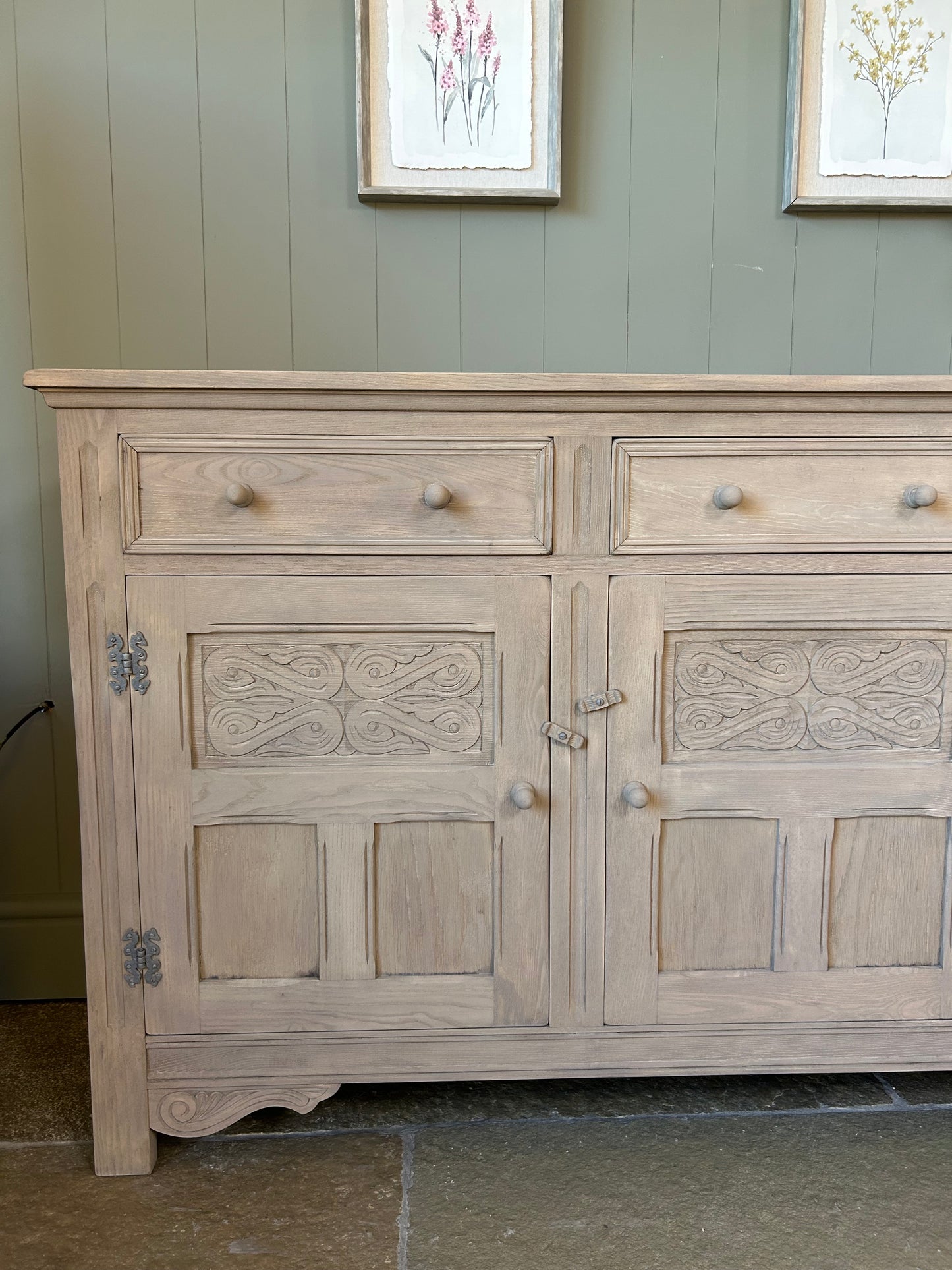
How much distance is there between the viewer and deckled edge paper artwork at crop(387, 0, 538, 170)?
168 cm

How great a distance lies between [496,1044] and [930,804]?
728 millimetres

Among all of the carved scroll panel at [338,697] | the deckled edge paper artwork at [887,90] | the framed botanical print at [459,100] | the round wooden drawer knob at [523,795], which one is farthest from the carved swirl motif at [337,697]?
the deckled edge paper artwork at [887,90]

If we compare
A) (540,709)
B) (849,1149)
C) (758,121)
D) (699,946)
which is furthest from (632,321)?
(849,1149)

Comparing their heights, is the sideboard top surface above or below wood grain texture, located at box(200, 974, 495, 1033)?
above

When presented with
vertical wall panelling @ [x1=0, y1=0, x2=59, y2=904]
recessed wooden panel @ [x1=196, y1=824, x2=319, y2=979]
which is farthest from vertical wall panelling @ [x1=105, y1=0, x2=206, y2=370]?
recessed wooden panel @ [x1=196, y1=824, x2=319, y2=979]

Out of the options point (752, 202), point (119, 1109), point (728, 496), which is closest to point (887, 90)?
point (752, 202)

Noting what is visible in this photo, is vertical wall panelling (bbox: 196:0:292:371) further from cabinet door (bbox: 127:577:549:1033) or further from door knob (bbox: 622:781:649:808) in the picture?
door knob (bbox: 622:781:649:808)

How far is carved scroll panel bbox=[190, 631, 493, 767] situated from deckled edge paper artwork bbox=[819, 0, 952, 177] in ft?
4.21

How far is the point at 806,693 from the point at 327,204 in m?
1.27

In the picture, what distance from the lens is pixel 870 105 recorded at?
1.74 meters

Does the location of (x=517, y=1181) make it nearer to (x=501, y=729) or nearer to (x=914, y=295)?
(x=501, y=729)

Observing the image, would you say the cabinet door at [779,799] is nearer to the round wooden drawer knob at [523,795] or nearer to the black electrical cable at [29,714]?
the round wooden drawer knob at [523,795]

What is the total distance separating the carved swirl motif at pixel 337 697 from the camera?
1265 millimetres

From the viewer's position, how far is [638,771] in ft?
4.26
